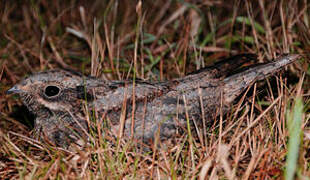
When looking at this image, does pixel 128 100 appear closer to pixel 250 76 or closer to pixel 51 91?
pixel 51 91

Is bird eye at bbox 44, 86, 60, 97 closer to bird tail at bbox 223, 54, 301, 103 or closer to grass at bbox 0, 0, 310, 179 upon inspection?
grass at bbox 0, 0, 310, 179

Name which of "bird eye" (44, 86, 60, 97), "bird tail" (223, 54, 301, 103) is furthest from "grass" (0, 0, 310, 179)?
"bird eye" (44, 86, 60, 97)

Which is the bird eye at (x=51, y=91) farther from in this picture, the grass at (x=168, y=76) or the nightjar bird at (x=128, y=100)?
the grass at (x=168, y=76)

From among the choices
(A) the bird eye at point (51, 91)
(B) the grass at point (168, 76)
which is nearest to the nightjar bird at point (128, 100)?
(A) the bird eye at point (51, 91)

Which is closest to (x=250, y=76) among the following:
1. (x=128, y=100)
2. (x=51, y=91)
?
(x=128, y=100)

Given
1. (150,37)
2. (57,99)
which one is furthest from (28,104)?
(150,37)

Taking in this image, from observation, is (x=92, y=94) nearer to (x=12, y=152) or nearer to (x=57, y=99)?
(x=57, y=99)

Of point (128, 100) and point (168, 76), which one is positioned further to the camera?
point (168, 76)
